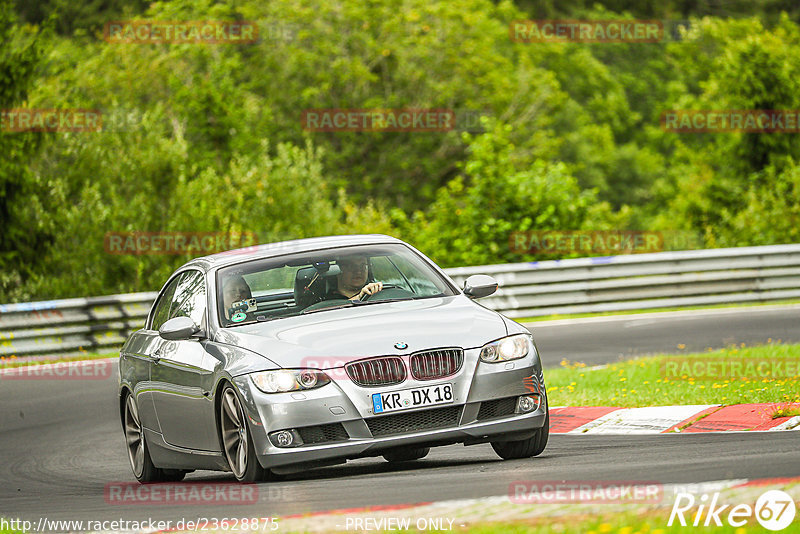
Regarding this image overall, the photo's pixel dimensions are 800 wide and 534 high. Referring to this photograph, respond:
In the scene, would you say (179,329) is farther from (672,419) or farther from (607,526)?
(607,526)

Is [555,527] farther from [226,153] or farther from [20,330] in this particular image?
[226,153]

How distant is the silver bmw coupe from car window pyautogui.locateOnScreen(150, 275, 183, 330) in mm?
358

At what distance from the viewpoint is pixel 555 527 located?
17.1ft

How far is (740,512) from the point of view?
17.2 ft

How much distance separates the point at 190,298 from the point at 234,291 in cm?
62

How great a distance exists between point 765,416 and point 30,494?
16.9ft

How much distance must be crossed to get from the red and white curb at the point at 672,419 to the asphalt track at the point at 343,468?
1.18 feet

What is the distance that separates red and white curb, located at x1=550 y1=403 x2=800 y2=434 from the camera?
→ 9336 millimetres

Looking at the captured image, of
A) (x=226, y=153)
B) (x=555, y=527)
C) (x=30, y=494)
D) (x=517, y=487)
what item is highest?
(x=555, y=527)

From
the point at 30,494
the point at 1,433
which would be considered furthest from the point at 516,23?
the point at 30,494

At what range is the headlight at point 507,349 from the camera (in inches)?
311

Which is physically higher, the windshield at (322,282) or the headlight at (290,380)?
the windshield at (322,282)

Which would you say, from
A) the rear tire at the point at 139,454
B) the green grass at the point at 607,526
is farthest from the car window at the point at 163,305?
the green grass at the point at 607,526

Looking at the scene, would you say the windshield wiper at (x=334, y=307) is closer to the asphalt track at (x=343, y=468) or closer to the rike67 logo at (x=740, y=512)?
the asphalt track at (x=343, y=468)
